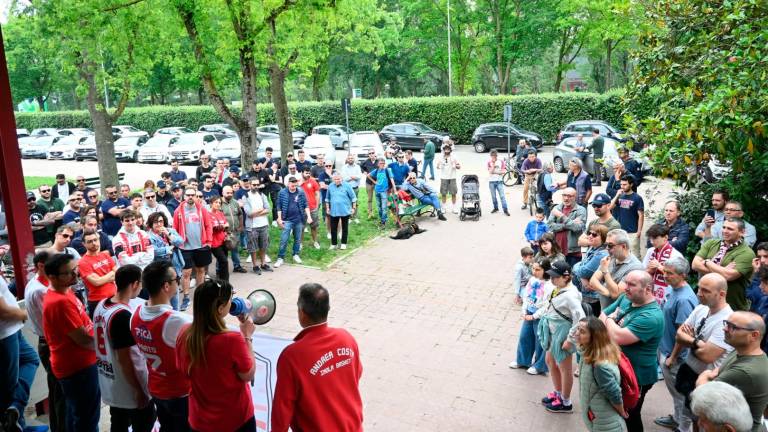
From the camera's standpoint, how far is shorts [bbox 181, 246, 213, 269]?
32.6ft

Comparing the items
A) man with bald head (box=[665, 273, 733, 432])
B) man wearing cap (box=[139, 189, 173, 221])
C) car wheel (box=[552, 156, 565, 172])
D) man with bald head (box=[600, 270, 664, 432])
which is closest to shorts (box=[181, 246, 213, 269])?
man wearing cap (box=[139, 189, 173, 221])

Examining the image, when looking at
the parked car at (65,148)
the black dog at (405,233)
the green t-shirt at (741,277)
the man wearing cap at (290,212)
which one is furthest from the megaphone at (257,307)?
the parked car at (65,148)

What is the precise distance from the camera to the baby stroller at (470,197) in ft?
51.5

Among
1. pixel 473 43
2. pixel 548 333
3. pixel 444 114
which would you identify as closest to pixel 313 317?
pixel 548 333

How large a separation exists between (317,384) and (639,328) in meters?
2.89

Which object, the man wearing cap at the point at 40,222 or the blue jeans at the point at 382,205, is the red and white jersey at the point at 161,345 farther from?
the blue jeans at the point at 382,205

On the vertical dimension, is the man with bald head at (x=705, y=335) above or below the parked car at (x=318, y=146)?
below

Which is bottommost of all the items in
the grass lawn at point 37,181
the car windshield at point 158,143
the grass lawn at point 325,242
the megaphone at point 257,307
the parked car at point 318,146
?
the grass lawn at point 325,242

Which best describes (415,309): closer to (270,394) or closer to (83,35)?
(270,394)

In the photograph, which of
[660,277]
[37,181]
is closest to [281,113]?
[37,181]

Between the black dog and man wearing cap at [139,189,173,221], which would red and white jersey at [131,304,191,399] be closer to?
man wearing cap at [139,189,173,221]

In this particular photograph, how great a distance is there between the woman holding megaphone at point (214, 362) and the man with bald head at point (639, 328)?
300cm

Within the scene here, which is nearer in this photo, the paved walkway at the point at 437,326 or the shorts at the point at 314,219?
the paved walkway at the point at 437,326

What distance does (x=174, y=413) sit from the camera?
431 cm
